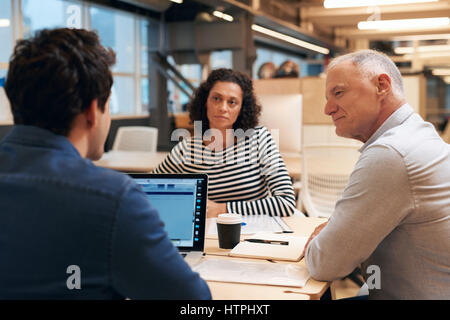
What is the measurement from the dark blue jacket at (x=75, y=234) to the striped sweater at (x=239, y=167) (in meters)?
1.39

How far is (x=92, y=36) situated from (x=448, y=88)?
1984 centimetres

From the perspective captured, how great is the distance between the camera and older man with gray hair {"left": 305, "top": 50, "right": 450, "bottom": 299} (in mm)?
1235

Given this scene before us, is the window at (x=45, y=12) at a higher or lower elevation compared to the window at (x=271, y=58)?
lower

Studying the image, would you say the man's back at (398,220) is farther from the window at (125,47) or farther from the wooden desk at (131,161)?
the window at (125,47)

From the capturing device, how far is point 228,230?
160cm

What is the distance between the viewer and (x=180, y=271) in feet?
2.86

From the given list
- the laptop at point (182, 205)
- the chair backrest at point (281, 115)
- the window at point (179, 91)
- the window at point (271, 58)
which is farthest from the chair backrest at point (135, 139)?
the window at point (271, 58)

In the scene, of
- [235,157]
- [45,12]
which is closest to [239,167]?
[235,157]

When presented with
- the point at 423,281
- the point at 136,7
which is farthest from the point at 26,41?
the point at 136,7

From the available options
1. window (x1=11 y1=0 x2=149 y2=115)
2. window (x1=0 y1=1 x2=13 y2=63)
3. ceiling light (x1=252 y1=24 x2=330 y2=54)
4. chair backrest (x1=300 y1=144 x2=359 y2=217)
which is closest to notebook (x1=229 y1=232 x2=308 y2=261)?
chair backrest (x1=300 y1=144 x2=359 y2=217)

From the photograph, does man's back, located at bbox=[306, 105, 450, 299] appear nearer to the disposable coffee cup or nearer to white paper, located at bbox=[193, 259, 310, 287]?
white paper, located at bbox=[193, 259, 310, 287]

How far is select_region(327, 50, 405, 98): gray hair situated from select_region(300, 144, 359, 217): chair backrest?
1853 millimetres

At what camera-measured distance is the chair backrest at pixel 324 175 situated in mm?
3361

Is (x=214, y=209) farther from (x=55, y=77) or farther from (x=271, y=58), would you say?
(x=271, y=58)
